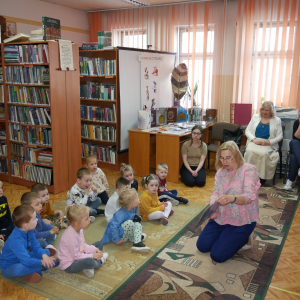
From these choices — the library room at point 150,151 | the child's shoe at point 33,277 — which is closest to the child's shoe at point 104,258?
the library room at point 150,151

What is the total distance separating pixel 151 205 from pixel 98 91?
108 inches

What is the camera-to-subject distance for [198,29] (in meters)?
6.81

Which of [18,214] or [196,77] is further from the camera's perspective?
[196,77]

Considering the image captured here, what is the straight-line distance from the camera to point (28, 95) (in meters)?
4.64

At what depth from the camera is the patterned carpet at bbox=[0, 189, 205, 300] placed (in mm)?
2514

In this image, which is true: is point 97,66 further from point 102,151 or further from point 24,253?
point 24,253

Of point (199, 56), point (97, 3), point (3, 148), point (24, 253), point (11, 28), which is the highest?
point (97, 3)

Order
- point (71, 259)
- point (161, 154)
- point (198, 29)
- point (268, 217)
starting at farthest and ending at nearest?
point (198, 29), point (161, 154), point (268, 217), point (71, 259)

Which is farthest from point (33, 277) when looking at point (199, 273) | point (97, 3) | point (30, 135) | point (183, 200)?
point (97, 3)

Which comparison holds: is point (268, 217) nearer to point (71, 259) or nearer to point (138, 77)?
point (71, 259)

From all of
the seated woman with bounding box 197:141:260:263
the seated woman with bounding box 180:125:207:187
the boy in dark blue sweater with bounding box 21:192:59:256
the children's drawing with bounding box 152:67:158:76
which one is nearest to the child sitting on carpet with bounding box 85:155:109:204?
the boy in dark blue sweater with bounding box 21:192:59:256

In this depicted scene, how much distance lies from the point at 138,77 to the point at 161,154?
1.53 meters

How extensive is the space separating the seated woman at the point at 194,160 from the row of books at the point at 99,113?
1420mm

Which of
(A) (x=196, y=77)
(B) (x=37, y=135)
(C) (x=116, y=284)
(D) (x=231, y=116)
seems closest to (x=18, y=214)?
(C) (x=116, y=284)
